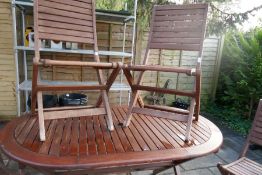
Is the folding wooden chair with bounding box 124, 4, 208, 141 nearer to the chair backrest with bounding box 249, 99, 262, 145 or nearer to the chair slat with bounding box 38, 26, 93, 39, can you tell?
the chair slat with bounding box 38, 26, 93, 39

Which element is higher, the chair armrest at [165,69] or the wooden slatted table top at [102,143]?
the chair armrest at [165,69]

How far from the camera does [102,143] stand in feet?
4.13

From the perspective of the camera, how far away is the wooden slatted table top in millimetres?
1058

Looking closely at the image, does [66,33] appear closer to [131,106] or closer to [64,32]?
[64,32]

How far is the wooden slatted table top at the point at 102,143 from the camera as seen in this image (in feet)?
3.47

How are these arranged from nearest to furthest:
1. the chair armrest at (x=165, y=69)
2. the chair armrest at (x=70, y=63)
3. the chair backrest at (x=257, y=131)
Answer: the chair armrest at (x=70, y=63), the chair armrest at (x=165, y=69), the chair backrest at (x=257, y=131)

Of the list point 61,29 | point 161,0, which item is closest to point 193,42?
point 61,29

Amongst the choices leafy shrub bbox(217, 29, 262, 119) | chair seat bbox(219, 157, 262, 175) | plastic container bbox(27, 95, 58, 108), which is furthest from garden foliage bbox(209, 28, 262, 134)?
plastic container bbox(27, 95, 58, 108)

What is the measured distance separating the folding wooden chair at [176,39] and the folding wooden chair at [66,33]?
200 mm

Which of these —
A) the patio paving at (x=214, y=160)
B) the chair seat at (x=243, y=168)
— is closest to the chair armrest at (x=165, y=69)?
the chair seat at (x=243, y=168)

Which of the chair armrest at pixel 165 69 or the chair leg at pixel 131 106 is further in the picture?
the chair leg at pixel 131 106

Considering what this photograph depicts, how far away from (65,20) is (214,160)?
2.19 metres

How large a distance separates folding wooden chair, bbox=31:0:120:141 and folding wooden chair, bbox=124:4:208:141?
200mm

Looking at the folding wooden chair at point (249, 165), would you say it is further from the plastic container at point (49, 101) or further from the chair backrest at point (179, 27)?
the plastic container at point (49, 101)
